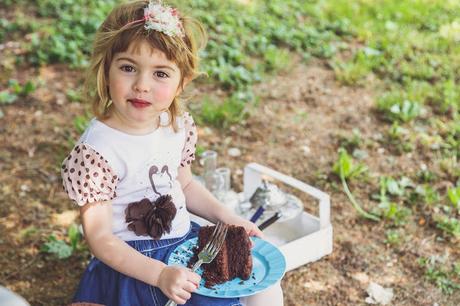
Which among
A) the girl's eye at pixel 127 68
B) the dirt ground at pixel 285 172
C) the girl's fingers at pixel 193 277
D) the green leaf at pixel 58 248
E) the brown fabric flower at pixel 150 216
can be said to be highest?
the girl's eye at pixel 127 68

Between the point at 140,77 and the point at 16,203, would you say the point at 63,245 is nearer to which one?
the point at 16,203

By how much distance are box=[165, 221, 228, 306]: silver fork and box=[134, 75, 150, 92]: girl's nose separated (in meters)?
0.53

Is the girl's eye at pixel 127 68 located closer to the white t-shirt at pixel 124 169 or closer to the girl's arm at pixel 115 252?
the white t-shirt at pixel 124 169

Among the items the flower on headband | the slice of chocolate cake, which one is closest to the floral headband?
the flower on headband

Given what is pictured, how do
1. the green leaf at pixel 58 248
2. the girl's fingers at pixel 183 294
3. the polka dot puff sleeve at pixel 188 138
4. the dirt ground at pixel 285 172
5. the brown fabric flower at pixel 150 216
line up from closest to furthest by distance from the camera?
the girl's fingers at pixel 183 294 → the brown fabric flower at pixel 150 216 → the polka dot puff sleeve at pixel 188 138 → the dirt ground at pixel 285 172 → the green leaf at pixel 58 248

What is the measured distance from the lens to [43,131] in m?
4.39

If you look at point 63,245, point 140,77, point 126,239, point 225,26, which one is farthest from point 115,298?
point 225,26

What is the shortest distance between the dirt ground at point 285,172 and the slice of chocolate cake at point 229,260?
0.87 metres

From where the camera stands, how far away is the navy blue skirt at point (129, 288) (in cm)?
207

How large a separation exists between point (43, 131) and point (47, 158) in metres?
0.37

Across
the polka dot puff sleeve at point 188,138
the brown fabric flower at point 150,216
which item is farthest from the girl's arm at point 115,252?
the polka dot puff sleeve at point 188,138

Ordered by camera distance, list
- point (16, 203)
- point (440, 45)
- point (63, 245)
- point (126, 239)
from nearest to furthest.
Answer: point (126, 239) < point (63, 245) < point (16, 203) < point (440, 45)

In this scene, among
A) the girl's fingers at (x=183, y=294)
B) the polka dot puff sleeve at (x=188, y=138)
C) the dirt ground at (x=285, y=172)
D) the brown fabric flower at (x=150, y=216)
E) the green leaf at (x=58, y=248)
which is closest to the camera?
the girl's fingers at (x=183, y=294)

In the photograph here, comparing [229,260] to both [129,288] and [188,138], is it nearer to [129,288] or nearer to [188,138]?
[129,288]
